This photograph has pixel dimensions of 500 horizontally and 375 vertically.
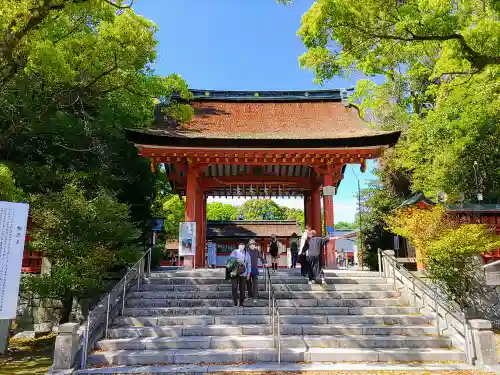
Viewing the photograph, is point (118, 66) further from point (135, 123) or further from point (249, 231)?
point (249, 231)

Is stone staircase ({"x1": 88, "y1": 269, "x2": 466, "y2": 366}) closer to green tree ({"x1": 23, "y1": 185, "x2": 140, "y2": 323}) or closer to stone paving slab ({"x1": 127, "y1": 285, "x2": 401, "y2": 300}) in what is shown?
stone paving slab ({"x1": 127, "y1": 285, "x2": 401, "y2": 300})

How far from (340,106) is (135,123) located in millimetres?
8684

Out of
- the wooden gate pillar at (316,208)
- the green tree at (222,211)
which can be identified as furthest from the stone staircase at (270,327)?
the green tree at (222,211)

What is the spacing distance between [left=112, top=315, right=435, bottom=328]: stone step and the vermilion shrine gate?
4290 mm

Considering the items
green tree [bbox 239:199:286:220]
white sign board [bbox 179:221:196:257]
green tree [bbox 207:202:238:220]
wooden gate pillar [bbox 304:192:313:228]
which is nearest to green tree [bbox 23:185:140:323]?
white sign board [bbox 179:221:196:257]

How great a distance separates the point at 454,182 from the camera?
1451 centimetres

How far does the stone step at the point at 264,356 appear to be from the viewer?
627 cm

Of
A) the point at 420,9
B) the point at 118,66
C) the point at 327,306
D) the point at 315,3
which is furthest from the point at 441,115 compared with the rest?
the point at 118,66

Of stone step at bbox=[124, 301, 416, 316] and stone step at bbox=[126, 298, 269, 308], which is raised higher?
stone step at bbox=[126, 298, 269, 308]

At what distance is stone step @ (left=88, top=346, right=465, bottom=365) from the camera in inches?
247

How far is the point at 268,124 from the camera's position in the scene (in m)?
14.4

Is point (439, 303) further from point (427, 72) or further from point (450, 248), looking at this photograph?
point (427, 72)

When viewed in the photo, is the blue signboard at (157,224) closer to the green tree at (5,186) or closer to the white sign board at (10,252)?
the green tree at (5,186)

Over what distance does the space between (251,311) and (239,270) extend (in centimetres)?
91
